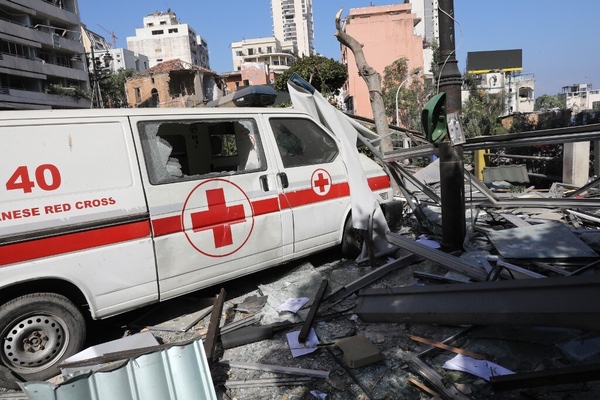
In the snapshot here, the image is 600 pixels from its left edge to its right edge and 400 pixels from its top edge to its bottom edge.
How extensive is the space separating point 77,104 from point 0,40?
30.4ft

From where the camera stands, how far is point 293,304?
419 cm

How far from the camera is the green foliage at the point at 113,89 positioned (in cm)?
4647

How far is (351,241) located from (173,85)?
48.5 m

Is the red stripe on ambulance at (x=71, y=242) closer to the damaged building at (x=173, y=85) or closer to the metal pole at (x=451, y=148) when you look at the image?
the metal pole at (x=451, y=148)

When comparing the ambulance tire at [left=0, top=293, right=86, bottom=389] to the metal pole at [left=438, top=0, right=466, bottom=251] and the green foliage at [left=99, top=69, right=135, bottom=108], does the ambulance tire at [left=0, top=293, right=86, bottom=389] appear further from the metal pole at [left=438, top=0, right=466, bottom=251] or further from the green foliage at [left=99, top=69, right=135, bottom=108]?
the green foliage at [left=99, top=69, right=135, bottom=108]

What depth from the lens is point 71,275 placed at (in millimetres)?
3191

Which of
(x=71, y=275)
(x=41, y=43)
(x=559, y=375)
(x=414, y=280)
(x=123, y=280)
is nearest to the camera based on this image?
(x=559, y=375)

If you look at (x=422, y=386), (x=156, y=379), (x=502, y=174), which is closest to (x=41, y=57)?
(x=502, y=174)

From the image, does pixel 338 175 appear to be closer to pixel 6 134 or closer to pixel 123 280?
pixel 123 280

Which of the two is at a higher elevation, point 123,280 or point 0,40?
point 0,40

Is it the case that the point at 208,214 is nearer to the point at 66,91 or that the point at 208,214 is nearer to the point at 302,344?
the point at 302,344

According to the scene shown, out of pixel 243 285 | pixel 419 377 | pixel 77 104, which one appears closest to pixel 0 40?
pixel 77 104

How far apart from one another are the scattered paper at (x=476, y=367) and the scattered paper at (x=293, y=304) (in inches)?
62.1

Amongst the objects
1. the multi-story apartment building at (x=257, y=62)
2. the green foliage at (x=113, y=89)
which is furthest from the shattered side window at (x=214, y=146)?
the green foliage at (x=113, y=89)
